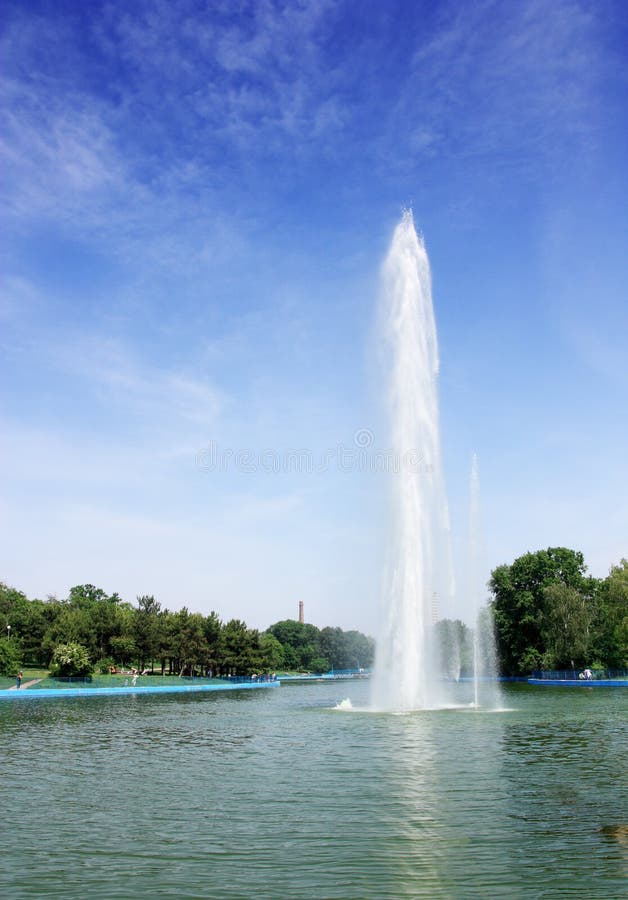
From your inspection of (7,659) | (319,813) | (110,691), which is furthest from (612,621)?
(319,813)

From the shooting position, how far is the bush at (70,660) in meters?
69.8

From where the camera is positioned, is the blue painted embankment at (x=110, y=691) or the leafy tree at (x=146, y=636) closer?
the blue painted embankment at (x=110, y=691)

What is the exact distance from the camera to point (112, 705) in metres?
53.1

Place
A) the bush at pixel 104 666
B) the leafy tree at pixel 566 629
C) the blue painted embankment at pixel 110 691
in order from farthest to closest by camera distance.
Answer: the bush at pixel 104 666 → the leafy tree at pixel 566 629 → the blue painted embankment at pixel 110 691

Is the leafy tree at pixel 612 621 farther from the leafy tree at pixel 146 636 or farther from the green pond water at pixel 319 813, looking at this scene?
the leafy tree at pixel 146 636

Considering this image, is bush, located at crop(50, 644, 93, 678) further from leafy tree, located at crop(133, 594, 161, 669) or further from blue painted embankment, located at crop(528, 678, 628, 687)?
blue painted embankment, located at crop(528, 678, 628, 687)

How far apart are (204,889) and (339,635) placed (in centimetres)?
17661

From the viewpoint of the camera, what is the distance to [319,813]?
53.6 feet

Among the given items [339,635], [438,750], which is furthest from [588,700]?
[339,635]

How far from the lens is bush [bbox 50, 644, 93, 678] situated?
2746 inches

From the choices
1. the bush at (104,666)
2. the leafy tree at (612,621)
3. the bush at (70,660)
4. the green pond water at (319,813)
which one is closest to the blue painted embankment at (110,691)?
the bush at (70,660)

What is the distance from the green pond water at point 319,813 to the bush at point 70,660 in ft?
129

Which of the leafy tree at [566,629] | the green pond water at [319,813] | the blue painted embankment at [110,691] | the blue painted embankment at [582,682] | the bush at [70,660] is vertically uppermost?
the leafy tree at [566,629]

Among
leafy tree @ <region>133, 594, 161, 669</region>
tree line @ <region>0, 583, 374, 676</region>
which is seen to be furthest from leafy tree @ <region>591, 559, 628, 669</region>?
leafy tree @ <region>133, 594, 161, 669</region>
